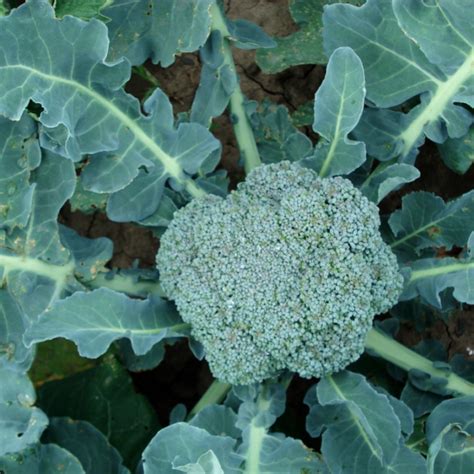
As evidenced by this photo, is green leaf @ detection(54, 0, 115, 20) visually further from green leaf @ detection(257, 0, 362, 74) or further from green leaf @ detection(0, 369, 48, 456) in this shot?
green leaf @ detection(0, 369, 48, 456)

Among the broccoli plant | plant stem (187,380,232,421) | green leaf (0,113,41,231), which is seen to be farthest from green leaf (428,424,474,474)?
green leaf (0,113,41,231)

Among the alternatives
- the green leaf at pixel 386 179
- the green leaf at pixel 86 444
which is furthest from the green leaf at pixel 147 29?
the green leaf at pixel 86 444

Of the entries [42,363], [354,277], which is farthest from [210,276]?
[42,363]

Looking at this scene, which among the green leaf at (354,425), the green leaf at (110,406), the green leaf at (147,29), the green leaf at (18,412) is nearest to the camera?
the green leaf at (354,425)

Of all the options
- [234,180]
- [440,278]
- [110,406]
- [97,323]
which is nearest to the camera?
[97,323]

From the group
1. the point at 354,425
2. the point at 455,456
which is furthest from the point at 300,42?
the point at 455,456

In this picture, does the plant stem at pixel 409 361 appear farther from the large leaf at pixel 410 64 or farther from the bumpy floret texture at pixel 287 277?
the large leaf at pixel 410 64

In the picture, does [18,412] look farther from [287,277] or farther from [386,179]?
[386,179]
